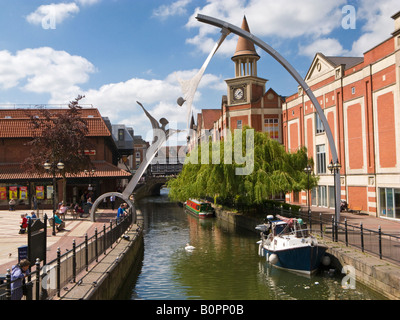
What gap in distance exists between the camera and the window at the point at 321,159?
36.8 metres

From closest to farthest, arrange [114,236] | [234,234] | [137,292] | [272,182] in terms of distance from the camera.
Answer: [137,292] < [114,236] < [272,182] < [234,234]

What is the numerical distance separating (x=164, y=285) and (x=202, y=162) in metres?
14.3

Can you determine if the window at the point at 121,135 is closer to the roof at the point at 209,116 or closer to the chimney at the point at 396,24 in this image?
the roof at the point at 209,116

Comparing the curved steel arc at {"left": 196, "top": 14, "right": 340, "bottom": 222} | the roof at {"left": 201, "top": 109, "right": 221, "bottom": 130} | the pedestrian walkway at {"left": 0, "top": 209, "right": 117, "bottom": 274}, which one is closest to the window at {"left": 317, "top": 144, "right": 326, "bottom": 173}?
the curved steel arc at {"left": 196, "top": 14, "right": 340, "bottom": 222}

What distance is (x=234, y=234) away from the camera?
28203 mm

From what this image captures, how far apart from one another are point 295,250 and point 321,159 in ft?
74.1

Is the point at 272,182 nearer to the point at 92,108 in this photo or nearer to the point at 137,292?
the point at 137,292

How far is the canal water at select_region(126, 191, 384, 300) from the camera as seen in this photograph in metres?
13.9

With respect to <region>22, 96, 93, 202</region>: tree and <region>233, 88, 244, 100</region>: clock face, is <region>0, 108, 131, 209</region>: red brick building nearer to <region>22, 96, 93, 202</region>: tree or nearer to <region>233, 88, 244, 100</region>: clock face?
<region>22, 96, 93, 202</region>: tree

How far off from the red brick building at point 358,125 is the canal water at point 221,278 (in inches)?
427

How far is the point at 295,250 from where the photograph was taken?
1650 cm

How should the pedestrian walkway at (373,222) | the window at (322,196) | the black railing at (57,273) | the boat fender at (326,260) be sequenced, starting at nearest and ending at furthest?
the black railing at (57,273) → the boat fender at (326,260) → the pedestrian walkway at (373,222) → the window at (322,196)

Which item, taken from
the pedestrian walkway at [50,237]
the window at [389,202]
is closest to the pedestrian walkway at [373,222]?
the window at [389,202]
